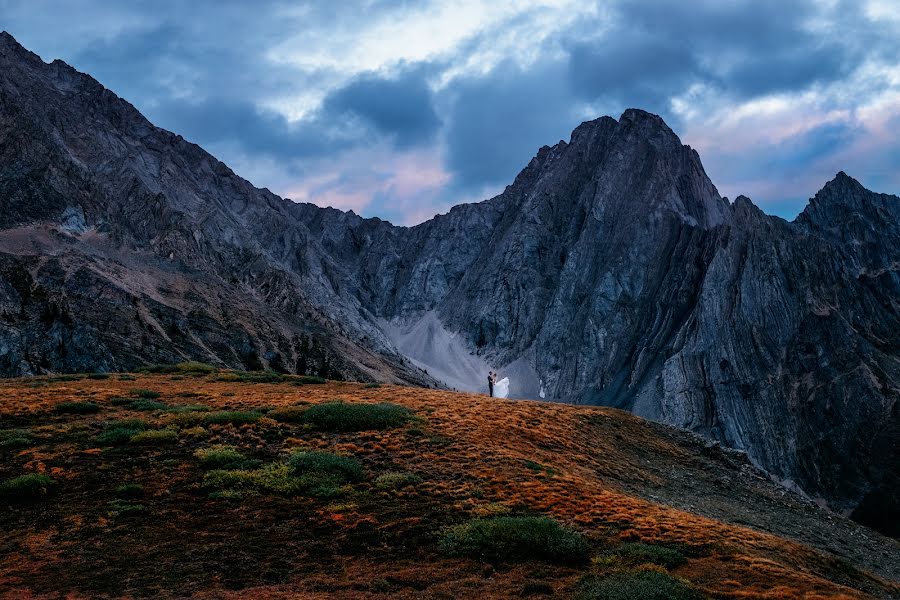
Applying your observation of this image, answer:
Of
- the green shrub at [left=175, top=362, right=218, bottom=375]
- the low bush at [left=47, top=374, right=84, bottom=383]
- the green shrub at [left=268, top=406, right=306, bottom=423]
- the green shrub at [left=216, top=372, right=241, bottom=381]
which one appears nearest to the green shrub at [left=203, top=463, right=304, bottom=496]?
the green shrub at [left=268, top=406, right=306, bottom=423]

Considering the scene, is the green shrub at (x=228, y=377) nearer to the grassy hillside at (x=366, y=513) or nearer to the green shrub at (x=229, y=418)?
the grassy hillside at (x=366, y=513)

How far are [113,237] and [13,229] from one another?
71.8 ft

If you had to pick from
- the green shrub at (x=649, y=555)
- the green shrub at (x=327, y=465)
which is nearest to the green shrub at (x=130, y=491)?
the green shrub at (x=327, y=465)

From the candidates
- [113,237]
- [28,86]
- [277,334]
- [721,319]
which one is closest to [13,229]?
[113,237]

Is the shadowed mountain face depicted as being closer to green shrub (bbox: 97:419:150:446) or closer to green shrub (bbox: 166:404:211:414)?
green shrub (bbox: 166:404:211:414)

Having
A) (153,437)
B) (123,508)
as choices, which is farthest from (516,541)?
(153,437)

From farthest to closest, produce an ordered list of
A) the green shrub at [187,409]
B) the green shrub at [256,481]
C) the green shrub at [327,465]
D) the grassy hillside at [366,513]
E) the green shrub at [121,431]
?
the green shrub at [187,409] → the green shrub at [121,431] → the green shrub at [327,465] → the green shrub at [256,481] → the grassy hillside at [366,513]

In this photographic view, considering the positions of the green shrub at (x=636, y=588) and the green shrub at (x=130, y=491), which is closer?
the green shrub at (x=636, y=588)

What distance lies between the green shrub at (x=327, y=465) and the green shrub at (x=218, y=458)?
74.3 inches

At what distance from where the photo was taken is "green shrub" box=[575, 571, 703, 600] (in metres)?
14.1

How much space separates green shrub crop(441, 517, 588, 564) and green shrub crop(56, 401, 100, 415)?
69.9 ft

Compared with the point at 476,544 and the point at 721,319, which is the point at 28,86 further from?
the point at 476,544

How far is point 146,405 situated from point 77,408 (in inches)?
118

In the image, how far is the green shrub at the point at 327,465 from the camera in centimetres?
2267
